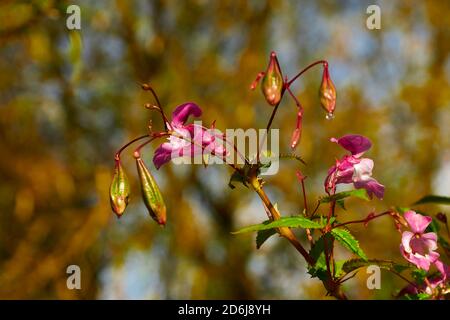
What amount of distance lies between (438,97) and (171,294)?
1.27 meters

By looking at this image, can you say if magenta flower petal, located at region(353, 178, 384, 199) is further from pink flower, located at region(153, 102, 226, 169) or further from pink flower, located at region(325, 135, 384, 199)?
pink flower, located at region(153, 102, 226, 169)

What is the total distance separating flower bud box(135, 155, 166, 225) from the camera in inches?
17.5

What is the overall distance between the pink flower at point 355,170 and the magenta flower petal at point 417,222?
3cm

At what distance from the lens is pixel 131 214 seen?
2.48 metres

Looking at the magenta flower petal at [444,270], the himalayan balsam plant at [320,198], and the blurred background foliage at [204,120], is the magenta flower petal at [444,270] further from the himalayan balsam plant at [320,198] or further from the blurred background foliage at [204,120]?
the blurred background foliage at [204,120]

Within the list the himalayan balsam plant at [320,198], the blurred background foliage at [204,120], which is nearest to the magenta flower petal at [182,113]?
the himalayan balsam plant at [320,198]

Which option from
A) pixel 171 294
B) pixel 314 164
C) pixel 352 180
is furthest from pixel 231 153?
pixel 314 164

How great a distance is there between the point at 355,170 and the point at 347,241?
0.06 m

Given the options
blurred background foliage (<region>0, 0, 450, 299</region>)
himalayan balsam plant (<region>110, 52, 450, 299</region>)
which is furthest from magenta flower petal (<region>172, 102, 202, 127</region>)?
blurred background foliage (<region>0, 0, 450, 299</region>)

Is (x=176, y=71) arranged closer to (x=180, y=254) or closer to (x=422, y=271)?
(x=180, y=254)

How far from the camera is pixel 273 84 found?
0.45 m

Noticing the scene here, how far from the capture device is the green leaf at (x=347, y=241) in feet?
1.50

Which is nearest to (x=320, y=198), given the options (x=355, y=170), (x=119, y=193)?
(x=355, y=170)

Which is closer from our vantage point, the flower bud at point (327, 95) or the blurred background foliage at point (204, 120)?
the flower bud at point (327, 95)
